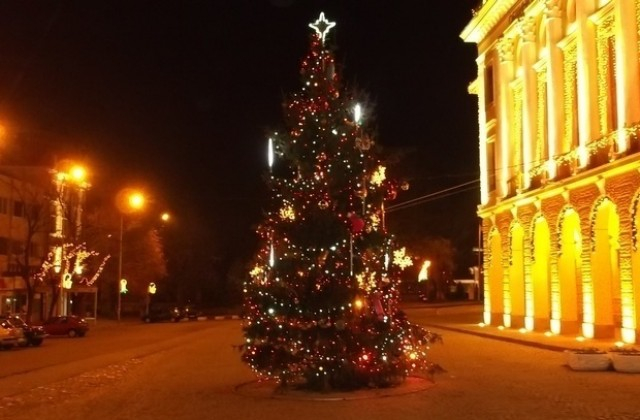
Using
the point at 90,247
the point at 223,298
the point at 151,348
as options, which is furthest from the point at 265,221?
the point at 223,298

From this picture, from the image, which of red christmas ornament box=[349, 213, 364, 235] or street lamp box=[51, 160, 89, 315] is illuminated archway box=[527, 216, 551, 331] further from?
street lamp box=[51, 160, 89, 315]

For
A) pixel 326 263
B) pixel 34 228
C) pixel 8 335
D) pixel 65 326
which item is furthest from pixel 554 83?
pixel 34 228

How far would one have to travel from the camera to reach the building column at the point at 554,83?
3441 cm

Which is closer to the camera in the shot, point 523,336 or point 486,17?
point 523,336

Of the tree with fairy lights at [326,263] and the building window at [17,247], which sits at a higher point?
the building window at [17,247]

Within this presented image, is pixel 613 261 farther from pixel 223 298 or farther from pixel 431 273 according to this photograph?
pixel 223 298

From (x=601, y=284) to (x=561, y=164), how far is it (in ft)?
19.3

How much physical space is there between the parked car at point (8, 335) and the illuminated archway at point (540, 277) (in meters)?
23.1

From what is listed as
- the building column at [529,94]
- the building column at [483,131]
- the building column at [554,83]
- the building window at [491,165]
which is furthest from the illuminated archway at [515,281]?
the building column at [554,83]

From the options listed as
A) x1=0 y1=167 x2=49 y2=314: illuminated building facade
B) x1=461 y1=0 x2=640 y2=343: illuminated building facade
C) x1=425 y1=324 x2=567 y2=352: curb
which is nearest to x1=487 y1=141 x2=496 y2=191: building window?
x1=461 y1=0 x2=640 y2=343: illuminated building facade

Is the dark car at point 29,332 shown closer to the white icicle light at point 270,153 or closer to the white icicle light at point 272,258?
the white icicle light at point 270,153

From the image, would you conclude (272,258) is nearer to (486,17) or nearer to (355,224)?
(355,224)

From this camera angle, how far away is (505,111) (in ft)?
138

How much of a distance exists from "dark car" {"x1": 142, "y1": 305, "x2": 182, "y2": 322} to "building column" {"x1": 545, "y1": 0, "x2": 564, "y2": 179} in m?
42.1
